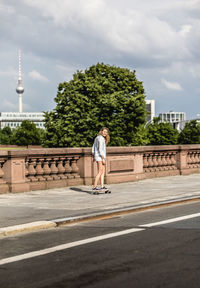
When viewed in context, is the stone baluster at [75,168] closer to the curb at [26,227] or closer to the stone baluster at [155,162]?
the stone baluster at [155,162]

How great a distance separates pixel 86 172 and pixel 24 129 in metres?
125

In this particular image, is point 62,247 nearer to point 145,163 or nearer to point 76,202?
point 76,202

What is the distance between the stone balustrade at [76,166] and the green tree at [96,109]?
2545cm

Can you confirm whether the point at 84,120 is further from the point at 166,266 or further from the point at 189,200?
the point at 166,266

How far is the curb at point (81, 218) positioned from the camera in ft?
25.4

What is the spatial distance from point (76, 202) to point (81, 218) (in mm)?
2360

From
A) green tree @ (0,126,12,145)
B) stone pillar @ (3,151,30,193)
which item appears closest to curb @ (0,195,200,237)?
stone pillar @ (3,151,30,193)

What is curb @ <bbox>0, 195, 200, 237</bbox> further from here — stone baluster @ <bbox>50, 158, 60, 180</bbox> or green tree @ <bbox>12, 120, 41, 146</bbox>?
green tree @ <bbox>12, 120, 41, 146</bbox>

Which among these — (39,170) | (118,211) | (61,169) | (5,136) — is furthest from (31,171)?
(5,136)

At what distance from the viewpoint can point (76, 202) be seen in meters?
11.1

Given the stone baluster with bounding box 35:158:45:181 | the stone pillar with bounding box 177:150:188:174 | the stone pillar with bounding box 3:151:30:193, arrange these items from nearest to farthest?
the stone pillar with bounding box 3:151:30:193 → the stone baluster with bounding box 35:158:45:181 → the stone pillar with bounding box 177:150:188:174

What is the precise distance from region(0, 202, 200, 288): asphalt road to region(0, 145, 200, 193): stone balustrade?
4989 millimetres

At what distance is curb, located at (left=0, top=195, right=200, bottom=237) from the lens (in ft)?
25.4

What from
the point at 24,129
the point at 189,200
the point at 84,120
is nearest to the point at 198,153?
the point at 189,200
